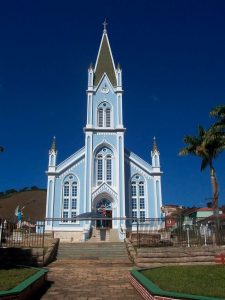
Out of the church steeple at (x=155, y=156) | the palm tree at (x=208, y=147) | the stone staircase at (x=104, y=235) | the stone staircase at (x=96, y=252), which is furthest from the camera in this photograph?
the church steeple at (x=155, y=156)

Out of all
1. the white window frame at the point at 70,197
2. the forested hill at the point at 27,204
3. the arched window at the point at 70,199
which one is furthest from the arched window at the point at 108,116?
the forested hill at the point at 27,204

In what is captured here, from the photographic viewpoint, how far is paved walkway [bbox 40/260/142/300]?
999 centimetres

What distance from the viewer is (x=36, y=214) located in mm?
85250

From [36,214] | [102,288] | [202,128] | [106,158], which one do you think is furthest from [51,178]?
[36,214]

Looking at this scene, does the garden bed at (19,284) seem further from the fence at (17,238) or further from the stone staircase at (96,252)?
the fence at (17,238)

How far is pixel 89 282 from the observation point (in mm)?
12055

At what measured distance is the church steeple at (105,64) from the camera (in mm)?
40650

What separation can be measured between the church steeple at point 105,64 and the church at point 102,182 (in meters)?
3.55

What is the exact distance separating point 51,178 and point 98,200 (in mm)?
5654

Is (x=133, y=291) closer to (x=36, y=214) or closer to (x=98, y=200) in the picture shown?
(x=98, y=200)

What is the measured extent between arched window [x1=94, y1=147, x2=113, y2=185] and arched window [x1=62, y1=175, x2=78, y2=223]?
8.87 feet

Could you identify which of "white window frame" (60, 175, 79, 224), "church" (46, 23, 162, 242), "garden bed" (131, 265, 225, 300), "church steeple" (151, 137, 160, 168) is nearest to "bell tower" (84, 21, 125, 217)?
"church" (46, 23, 162, 242)

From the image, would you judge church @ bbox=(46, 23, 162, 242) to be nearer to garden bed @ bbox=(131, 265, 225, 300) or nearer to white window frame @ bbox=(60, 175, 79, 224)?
white window frame @ bbox=(60, 175, 79, 224)

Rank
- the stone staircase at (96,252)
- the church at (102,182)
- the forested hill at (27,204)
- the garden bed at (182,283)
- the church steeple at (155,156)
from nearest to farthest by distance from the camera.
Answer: the garden bed at (182,283), the stone staircase at (96,252), the church at (102,182), the church steeple at (155,156), the forested hill at (27,204)
